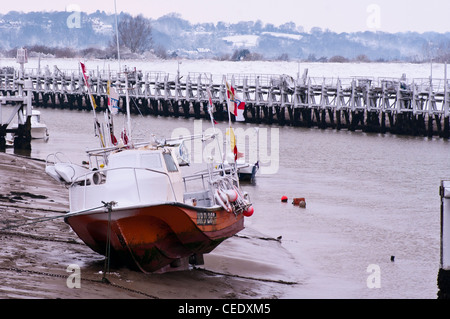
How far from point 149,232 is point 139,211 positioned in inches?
23.3

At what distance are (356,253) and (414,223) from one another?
5192 mm

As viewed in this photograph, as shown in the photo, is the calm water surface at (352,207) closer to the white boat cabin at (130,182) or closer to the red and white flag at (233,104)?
the white boat cabin at (130,182)

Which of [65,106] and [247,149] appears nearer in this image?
[247,149]

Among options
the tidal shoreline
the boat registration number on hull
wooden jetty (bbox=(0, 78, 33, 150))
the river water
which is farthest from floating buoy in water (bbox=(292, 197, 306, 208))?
wooden jetty (bbox=(0, 78, 33, 150))

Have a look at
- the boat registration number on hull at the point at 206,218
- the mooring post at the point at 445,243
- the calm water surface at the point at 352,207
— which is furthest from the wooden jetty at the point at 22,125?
the mooring post at the point at 445,243

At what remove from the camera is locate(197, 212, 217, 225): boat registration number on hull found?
16.7 meters

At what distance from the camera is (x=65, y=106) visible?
80062mm

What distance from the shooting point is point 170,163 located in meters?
16.9

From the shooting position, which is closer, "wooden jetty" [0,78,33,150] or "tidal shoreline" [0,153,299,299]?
"tidal shoreline" [0,153,299,299]

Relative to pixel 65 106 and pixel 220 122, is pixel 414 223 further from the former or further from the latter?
pixel 65 106

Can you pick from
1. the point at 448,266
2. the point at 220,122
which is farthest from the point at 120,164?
the point at 220,122

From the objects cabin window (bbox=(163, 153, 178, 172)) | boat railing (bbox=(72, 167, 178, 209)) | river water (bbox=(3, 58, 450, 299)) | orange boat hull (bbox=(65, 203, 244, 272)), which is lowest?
river water (bbox=(3, 58, 450, 299))

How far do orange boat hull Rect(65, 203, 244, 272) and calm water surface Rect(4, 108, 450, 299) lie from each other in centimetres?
232

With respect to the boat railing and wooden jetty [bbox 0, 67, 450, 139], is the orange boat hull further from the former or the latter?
wooden jetty [bbox 0, 67, 450, 139]
